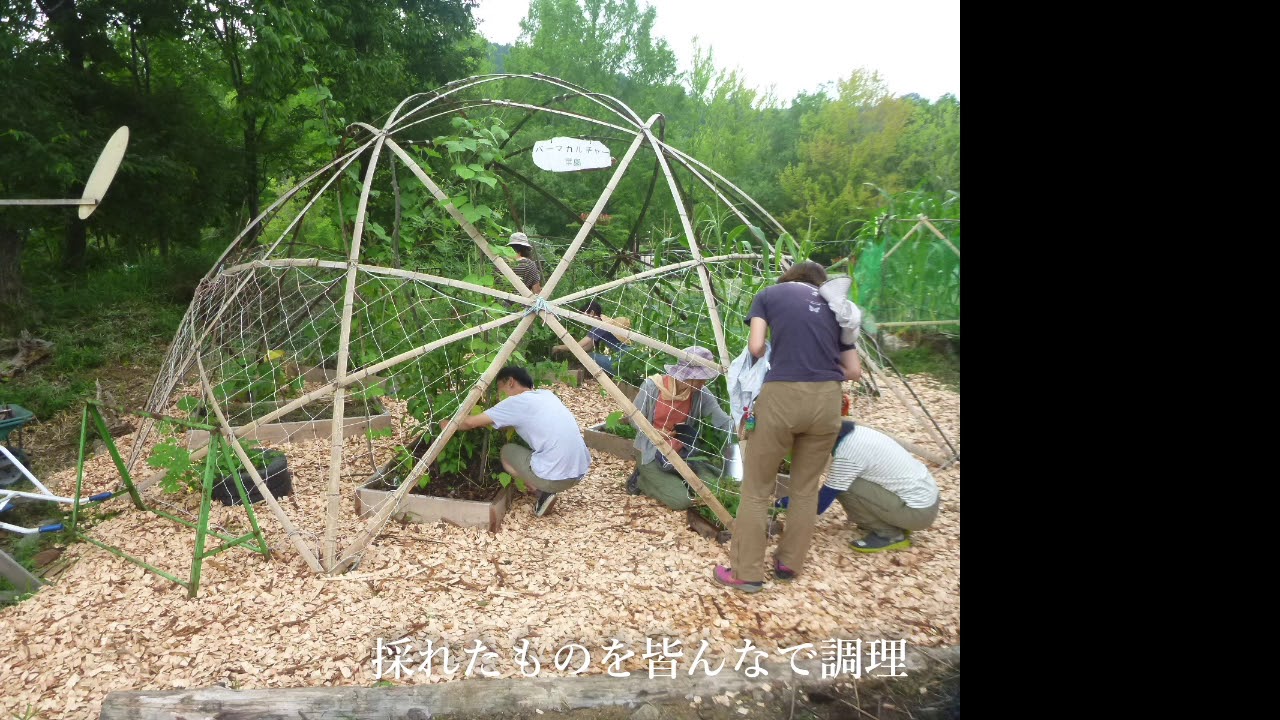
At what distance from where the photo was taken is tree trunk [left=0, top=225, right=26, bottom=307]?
6.55 meters

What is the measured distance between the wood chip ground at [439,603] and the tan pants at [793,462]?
18 centimetres

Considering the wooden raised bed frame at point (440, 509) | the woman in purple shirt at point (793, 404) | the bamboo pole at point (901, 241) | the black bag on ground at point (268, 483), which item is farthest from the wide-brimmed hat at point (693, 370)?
the black bag on ground at point (268, 483)

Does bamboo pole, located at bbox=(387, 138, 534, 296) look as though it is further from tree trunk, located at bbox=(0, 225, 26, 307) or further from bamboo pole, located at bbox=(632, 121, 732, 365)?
tree trunk, located at bbox=(0, 225, 26, 307)

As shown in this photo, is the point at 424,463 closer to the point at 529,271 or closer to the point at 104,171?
the point at 104,171

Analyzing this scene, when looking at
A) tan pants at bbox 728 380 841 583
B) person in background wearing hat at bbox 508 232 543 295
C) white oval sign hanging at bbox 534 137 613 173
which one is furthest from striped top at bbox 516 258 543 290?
tan pants at bbox 728 380 841 583

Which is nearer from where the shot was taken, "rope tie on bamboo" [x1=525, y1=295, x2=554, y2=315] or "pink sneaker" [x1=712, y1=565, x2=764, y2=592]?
"pink sneaker" [x1=712, y1=565, x2=764, y2=592]

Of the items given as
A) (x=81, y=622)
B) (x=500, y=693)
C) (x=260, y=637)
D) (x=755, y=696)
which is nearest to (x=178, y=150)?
(x=81, y=622)

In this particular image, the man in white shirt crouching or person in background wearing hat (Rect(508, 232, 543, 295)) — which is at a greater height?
person in background wearing hat (Rect(508, 232, 543, 295))

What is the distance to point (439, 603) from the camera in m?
2.79

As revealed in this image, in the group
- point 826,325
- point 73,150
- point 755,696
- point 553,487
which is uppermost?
point 73,150

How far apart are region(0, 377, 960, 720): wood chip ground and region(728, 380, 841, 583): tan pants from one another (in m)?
0.18

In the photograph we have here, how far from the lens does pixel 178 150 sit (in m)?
7.75
